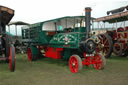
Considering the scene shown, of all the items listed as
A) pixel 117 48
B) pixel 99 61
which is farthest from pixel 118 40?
pixel 99 61

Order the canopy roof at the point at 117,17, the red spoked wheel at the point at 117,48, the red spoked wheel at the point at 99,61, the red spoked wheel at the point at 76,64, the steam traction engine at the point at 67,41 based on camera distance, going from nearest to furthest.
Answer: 1. the red spoked wheel at the point at 76,64
2. the steam traction engine at the point at 67,41
3. the red spoked wheel at the point at 99,61
4. the red spoked wheel at the point at 117,48
5. the canopy roof at the point at 117,17

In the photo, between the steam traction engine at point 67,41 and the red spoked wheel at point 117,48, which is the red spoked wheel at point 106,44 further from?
the steam traction engine at point 67,41

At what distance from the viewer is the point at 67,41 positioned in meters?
5.24

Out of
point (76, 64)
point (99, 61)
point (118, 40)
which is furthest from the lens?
point (118, 40)

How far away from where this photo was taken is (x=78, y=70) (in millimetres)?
4590

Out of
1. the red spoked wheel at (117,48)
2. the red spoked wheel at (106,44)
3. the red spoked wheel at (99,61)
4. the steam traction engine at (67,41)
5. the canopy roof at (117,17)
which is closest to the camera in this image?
the steam traction engine at (67,41)

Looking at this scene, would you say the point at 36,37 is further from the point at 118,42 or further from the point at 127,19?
the point at 127,19

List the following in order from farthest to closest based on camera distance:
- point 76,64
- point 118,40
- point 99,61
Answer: point 118,40 → point 99,61 → point 76,64

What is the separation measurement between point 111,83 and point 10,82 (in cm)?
270

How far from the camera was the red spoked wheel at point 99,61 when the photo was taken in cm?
507

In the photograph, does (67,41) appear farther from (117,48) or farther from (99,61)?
(117,48)

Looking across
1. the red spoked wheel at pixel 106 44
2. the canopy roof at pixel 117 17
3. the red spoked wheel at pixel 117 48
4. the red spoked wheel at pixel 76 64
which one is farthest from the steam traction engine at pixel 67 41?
the canopy roof at pixel 117 17

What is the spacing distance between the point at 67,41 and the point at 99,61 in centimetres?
141

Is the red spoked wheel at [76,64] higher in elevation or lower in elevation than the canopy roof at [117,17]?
lower
